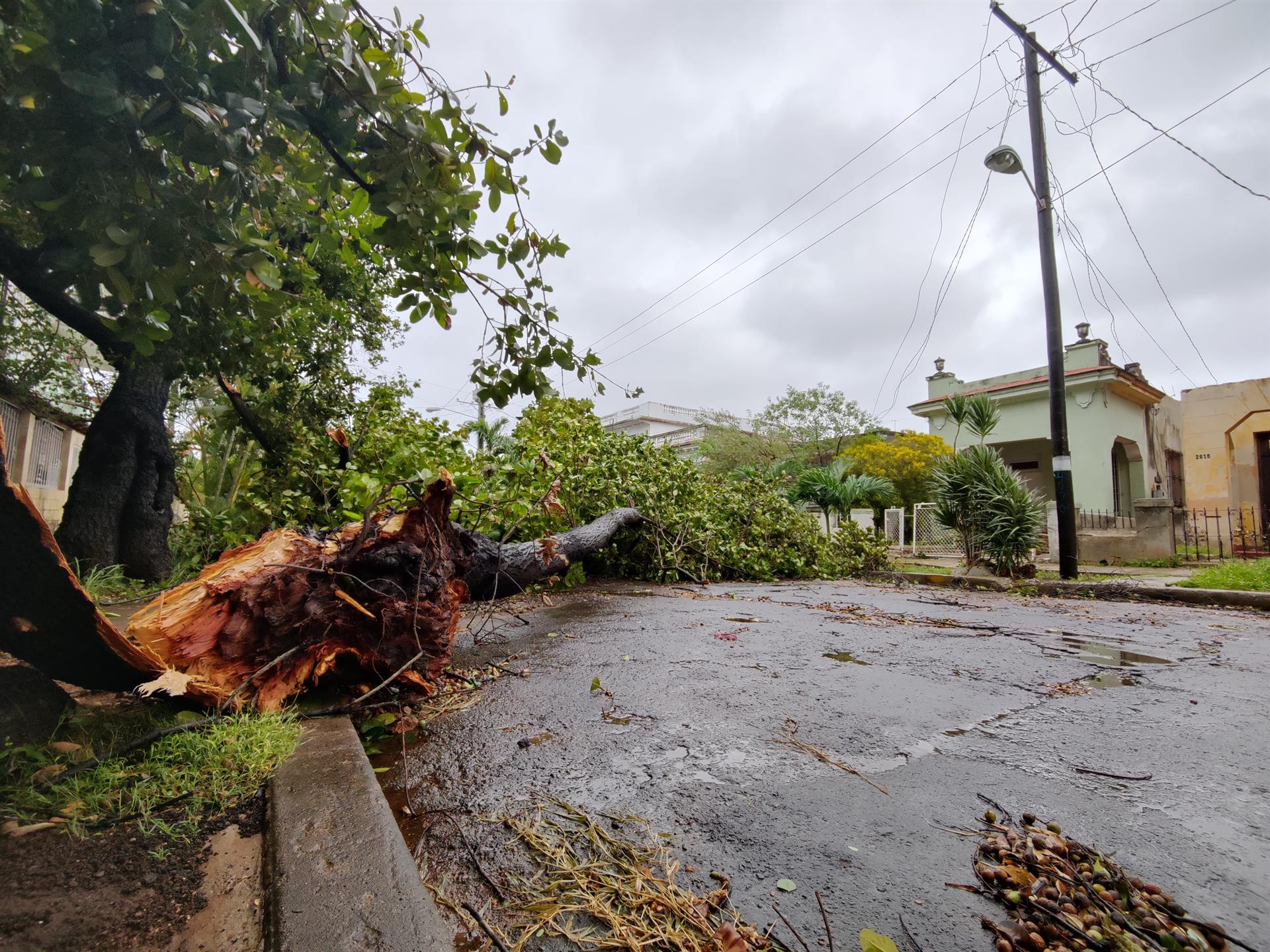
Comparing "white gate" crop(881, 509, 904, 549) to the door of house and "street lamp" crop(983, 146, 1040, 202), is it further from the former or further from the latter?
"street lamp" crop(983, 146, 1040, 202)

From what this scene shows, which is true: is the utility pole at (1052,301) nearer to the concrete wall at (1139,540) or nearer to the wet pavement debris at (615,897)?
the concrete wall at (1139,540)

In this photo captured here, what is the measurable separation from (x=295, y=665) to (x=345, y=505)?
2196mm

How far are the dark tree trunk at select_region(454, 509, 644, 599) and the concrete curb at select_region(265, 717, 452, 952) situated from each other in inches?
61.3

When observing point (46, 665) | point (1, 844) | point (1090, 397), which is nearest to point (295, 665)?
point (46, 665)

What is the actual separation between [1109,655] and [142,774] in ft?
15.3

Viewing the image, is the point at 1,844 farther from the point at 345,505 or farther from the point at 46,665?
the point at 345,505

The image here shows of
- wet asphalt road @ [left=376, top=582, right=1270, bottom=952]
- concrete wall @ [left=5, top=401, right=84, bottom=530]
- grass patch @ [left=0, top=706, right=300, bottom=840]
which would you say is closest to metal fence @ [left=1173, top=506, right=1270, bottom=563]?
wet asphalt road @ [left=376, top=582, right=1270, bottom=952]

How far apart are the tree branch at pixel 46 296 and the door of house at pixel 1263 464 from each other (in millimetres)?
20719

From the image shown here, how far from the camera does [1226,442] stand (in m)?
14.2

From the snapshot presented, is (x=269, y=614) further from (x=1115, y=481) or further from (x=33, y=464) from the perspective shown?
(x=1115, y=481)

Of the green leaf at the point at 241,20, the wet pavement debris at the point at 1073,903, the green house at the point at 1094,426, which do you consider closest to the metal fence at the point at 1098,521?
the green house at the point at 1094,426

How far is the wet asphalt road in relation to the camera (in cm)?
131

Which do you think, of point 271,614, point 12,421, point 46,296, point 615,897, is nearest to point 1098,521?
point 615,897

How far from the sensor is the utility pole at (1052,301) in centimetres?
816
